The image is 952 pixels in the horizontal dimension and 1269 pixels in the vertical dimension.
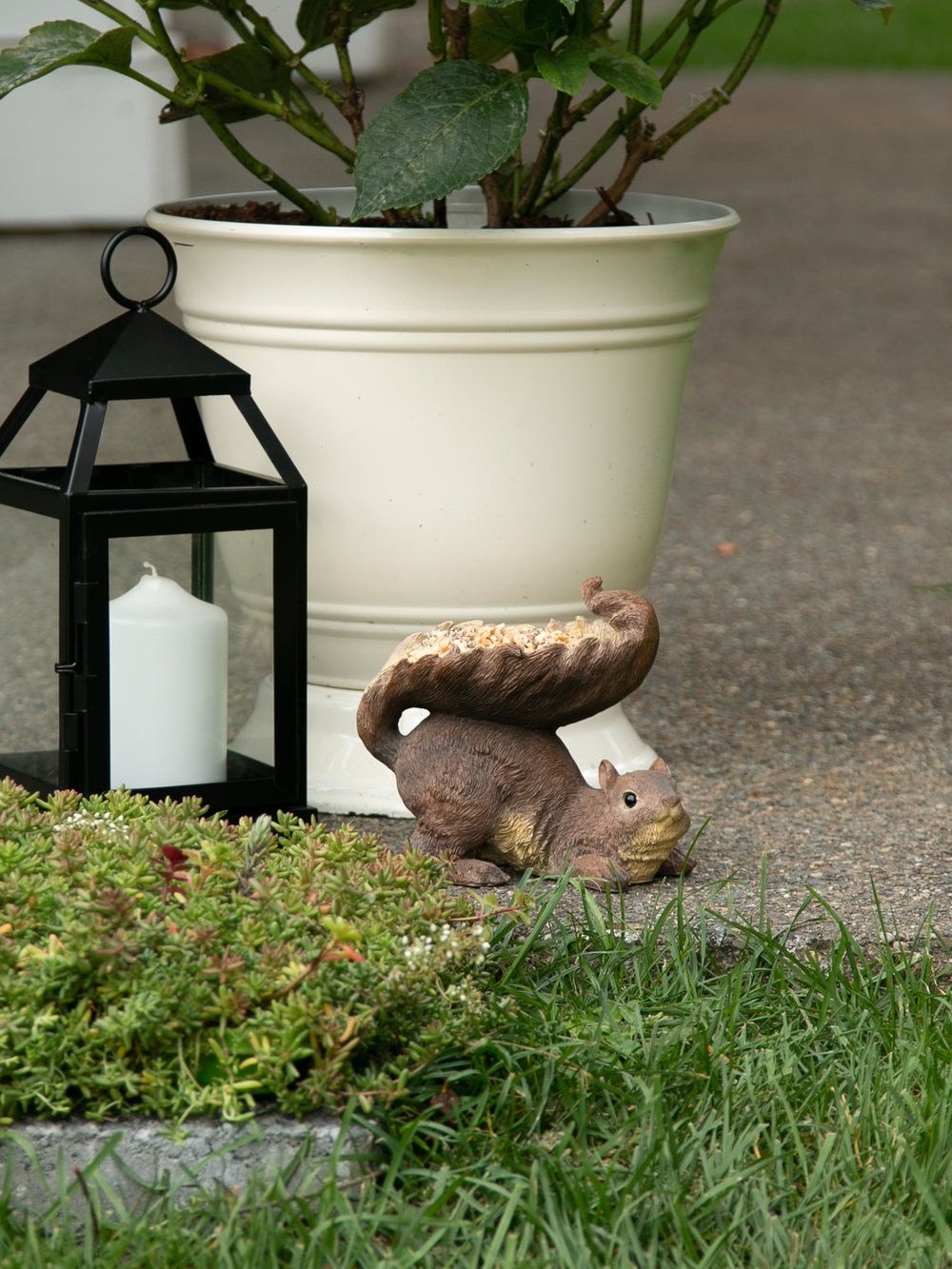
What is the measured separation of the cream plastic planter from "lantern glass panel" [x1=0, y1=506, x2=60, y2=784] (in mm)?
267

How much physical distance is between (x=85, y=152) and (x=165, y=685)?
4970 millimetres

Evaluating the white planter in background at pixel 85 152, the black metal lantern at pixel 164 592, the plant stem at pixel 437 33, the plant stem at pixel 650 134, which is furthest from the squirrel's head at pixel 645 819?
the white planter in background at pixel 85 152

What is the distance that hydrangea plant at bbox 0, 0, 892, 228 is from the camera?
162 cm

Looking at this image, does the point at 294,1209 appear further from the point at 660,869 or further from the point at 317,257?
the point at 317,257

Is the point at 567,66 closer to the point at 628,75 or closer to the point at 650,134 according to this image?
the point at 628,75

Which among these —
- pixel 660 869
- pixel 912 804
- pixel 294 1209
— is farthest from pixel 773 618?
pixel 294 1209

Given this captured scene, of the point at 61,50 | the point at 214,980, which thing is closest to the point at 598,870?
the point at 214,980

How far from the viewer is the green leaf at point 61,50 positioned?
1619 millimetres

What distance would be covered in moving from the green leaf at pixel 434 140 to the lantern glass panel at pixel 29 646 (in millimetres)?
524

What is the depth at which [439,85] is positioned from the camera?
1661 millimetres

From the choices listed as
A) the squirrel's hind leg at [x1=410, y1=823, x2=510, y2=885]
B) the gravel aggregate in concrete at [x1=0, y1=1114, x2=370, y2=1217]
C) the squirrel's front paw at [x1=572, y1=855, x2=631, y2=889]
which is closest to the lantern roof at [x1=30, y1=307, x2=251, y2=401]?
the squirrel's hind leg at [x1=410, y1=823, x2=510, y2=885]

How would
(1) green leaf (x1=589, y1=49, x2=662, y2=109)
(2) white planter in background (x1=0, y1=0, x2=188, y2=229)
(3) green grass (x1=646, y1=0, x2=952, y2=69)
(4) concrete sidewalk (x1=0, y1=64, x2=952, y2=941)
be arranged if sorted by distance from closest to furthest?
(1) green leaf (x1=589, y1=49, x2=662, y2=109) → (4) concrete sidewalk (x1=0, y1=64, x2=952, y2=941) → (2) white planter in background (x1=0, y1=0, x2=188, y2=229) → (3) green grass (x1=646, y1=0, x2=952, y2=69)

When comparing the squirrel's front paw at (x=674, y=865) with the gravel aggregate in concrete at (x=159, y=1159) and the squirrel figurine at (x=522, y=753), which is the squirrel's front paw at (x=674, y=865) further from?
the gravel aggregate in concrete at (x=159, y=1159)

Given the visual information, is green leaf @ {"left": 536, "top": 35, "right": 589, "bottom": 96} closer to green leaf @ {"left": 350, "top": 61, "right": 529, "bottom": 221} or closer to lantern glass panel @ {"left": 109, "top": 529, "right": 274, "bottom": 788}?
green leaf @ {"left": 350, "top": 61, "right": 529, "bottom": 221}
